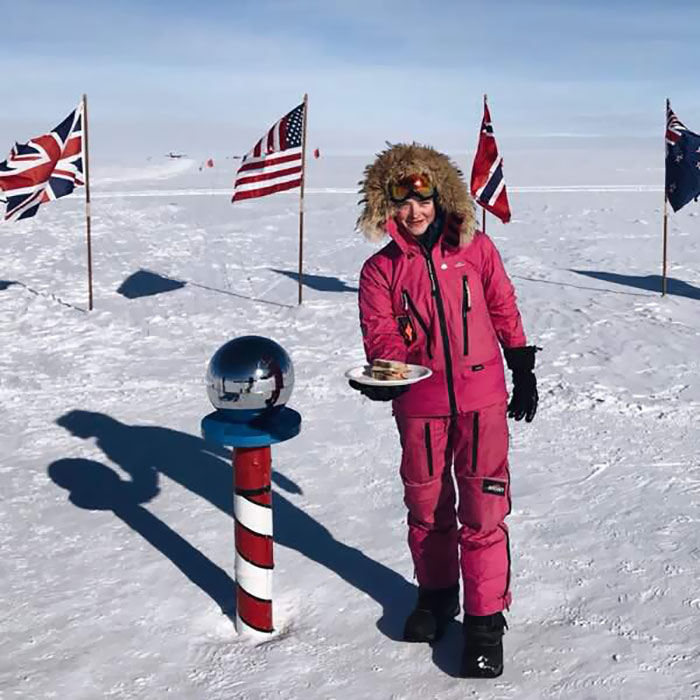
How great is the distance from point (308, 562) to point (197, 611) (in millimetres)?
637

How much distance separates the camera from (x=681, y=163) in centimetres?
948

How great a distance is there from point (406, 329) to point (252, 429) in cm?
65

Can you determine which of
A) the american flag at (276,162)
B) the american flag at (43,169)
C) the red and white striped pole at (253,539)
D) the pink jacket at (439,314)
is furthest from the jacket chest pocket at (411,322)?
the american flag at (43,169)

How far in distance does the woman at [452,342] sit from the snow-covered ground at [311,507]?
0.39 metres

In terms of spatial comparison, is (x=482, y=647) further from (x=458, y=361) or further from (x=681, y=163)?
(x=681, y=163)

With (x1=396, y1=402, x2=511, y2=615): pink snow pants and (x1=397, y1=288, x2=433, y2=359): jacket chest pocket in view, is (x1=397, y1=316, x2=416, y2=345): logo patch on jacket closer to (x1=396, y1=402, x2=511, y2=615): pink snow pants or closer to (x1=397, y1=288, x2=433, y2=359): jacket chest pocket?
(x1=397, y1=288, x2=433, y2=359): jacket chest pocket

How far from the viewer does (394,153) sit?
127 inches

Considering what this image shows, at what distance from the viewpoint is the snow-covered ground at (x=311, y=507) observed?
324 cm

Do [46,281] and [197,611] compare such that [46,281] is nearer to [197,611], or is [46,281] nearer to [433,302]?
[197,611]

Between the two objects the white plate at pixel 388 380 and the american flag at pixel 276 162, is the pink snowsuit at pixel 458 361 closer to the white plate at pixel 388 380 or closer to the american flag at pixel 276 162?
the white plate at pixel 388 380

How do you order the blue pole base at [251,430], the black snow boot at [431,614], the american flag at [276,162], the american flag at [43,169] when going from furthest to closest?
the american flag at [276,162] → the american flag at [43,169] → the black snow boot at [431,614] → the blue pole base at [251,430]

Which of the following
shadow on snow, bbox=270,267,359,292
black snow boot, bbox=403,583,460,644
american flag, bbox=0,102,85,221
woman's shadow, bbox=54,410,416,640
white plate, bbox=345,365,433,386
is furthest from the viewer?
shadow on snow, bbox=270,267,359,292

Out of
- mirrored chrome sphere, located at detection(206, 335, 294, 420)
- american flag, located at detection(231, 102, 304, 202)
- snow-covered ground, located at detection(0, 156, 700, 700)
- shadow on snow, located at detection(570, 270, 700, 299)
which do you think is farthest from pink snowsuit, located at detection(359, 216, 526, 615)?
shadow on snow, located at detection(570, 270, 700, 299)

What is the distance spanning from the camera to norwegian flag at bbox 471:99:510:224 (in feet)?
31.5
